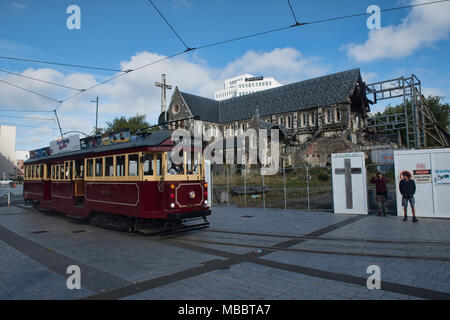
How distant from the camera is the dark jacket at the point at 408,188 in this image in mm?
11289

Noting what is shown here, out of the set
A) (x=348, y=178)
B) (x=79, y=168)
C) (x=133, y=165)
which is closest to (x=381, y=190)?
(x=348, y=178)

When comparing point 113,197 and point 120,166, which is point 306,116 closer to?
point 120,166

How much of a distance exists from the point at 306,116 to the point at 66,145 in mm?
A: 38088

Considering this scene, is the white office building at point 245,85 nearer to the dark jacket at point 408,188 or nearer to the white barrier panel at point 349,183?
the white barrier panel at point 349,183

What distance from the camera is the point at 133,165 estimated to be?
951cm

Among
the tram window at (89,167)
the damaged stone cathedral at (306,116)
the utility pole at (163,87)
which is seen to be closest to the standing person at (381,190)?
the tram window at (89,167)

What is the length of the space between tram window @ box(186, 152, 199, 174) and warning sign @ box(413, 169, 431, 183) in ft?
30.6

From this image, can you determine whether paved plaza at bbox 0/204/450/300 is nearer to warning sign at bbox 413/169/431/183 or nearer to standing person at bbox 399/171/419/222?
standing person at bbox 399/171/419/222

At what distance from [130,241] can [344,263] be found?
628cm

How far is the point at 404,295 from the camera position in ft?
15.0

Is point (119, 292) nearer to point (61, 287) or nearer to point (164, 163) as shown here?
point (61, 287)

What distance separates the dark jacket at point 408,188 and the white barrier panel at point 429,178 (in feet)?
4.40
